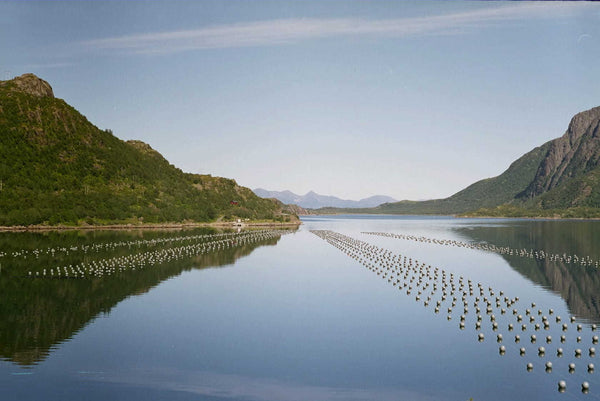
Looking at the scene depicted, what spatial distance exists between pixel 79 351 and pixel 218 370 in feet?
30.8

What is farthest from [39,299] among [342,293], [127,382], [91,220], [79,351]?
[91,220]

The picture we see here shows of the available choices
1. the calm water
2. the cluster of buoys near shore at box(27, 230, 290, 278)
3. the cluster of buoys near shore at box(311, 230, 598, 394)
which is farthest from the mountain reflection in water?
the cluster of buoys near shore at box(311, 230, 598, 394)

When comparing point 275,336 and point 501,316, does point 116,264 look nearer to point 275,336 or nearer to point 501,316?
point 275,336

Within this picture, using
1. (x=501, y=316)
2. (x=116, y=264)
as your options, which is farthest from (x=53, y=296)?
(x=501, y=316)

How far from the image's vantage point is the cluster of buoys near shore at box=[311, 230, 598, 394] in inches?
1235

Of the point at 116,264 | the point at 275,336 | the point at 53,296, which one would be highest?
the point at 116,264

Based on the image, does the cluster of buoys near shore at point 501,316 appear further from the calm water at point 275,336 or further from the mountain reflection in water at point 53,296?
the mountain reflection in water at point 53,296

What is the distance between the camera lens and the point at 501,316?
142 feet

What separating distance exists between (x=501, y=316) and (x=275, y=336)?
2014cm

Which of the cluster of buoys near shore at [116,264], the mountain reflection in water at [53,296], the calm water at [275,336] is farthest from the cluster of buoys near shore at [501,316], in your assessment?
the cluster of buoys near shore at [116,264]

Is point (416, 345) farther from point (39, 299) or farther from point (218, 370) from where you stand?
point (39, 299)

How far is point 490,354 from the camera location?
104 ft

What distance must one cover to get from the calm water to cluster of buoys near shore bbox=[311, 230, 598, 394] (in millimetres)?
274

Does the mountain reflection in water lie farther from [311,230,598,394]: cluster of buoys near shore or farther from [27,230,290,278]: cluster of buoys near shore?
[311,230,598,394]: cluster of buoys near shore
